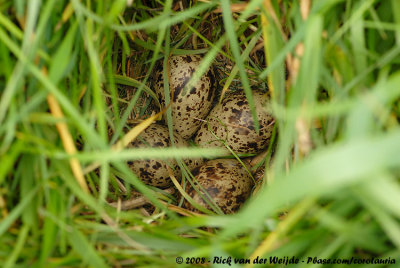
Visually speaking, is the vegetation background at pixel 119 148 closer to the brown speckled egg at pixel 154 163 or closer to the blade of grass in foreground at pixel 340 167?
the blade of grass in foreground at pixel 340 167

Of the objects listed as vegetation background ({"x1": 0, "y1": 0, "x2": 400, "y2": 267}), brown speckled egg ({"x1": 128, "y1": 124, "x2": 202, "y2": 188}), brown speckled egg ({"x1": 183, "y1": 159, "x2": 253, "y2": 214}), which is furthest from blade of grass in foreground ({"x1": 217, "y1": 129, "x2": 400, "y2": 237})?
brown speckled egg ({"x1": 128, "y1": 124, "x2": 202, "y2": 188})

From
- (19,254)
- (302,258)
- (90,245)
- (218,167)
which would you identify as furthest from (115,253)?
(218,167)

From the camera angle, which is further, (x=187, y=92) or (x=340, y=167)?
(x=187, y=92)

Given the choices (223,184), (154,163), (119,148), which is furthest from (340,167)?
(154,163)

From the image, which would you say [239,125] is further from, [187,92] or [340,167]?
[340,167]

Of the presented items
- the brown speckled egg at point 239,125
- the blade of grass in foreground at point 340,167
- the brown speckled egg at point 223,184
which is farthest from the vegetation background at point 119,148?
the brown speckled egg at point 239,125

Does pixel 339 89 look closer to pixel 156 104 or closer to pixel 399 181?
pixel 399 181
